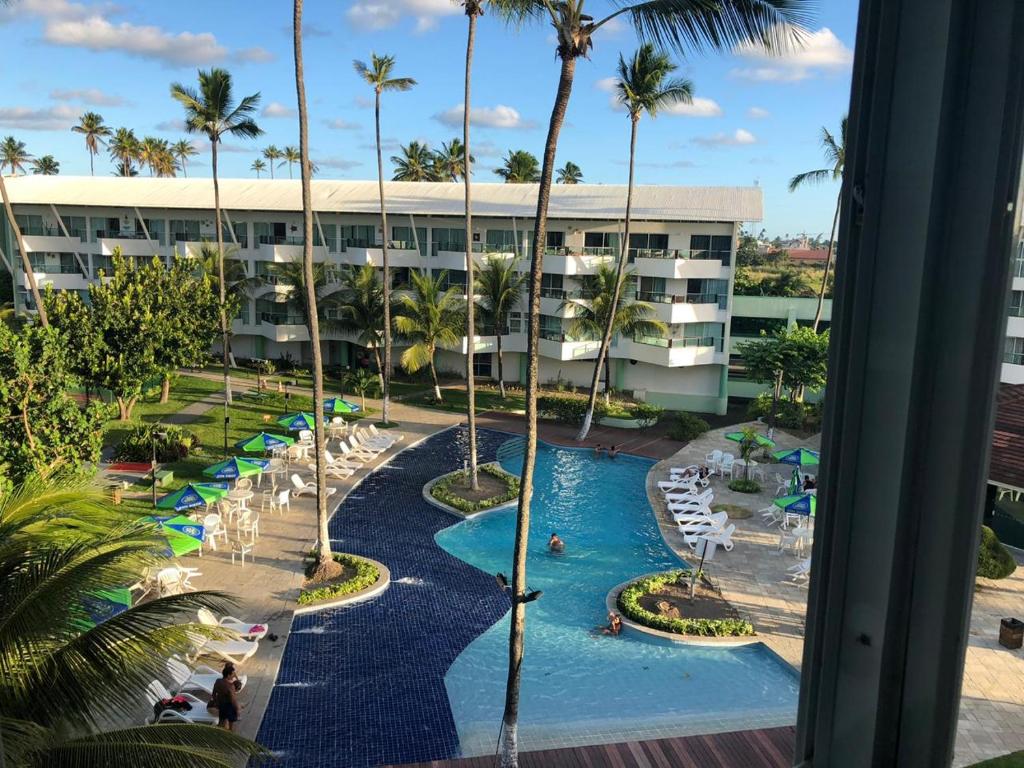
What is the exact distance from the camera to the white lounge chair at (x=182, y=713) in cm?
1095

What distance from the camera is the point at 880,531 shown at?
162 centimetres

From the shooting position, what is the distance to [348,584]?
16328 mm

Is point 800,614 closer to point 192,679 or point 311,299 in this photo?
point 192,679

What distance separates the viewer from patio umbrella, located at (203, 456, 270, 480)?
20.8 metres

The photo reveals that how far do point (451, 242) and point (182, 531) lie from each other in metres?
26.9

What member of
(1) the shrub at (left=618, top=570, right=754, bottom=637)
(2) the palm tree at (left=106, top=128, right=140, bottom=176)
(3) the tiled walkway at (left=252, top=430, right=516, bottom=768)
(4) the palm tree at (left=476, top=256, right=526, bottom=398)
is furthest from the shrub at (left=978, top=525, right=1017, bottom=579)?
(2) the palm tree at (left=106, top=128, right=140, bottom=176)

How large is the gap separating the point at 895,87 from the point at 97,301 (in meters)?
29.2

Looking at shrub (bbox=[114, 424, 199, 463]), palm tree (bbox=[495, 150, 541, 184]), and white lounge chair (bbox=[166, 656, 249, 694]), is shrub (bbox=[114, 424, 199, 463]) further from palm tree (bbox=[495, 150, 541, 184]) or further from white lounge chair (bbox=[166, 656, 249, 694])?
palm tree (bbox=[495, 150, 541, 184])

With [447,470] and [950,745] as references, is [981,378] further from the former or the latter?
[447,470]

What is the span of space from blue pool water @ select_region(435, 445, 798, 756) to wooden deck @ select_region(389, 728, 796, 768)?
35cm

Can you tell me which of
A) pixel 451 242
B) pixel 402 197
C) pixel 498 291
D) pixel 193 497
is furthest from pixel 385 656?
pixel 402 197

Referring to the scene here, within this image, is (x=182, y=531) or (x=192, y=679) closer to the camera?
(x=192, y=679)

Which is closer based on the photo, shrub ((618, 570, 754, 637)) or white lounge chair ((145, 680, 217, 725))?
white lounge chair ((145, 680, 217, 725))

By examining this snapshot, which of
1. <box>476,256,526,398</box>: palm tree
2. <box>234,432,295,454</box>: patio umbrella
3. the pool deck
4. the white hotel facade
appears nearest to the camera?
the pool deck
